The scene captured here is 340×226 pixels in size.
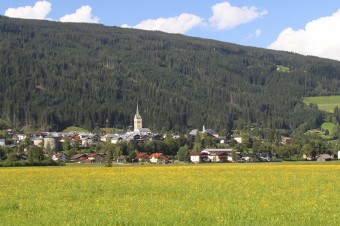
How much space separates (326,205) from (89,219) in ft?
36.4

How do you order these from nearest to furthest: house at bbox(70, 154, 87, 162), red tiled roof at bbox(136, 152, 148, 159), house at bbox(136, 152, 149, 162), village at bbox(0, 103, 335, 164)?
1. village at bbox(0, 103, 335, 164)
2. house at bbox(136, 152, 149, 162)
3. house at bbox(70, 154, 87, 162)
4. red tiled roof at bbox(136, 152, 148, 159)

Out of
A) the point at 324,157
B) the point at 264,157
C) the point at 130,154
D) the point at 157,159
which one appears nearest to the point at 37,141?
the point at 130,154

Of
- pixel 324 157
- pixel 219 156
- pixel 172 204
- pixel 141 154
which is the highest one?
pixel 172 204

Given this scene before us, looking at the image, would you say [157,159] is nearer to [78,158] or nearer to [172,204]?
[78,158]

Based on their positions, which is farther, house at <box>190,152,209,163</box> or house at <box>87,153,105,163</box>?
house at <box>190,152,209,163</box>

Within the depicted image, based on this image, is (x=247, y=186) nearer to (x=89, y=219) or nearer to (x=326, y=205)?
(x=326, y=205)

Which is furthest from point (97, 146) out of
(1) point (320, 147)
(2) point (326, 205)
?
(2) point (326, 205)

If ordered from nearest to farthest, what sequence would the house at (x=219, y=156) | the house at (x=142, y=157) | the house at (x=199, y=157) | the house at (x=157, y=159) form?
the house at (x=157, y=159), the house at (x=142, y=157), the house at (x=199, y=157), the house at (x=219, y=156)

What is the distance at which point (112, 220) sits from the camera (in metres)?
22.4

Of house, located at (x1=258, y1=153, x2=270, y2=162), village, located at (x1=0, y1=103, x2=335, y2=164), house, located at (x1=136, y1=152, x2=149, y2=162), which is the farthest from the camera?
house, located at (x1=258, y1=153, x2=270, y2=162)

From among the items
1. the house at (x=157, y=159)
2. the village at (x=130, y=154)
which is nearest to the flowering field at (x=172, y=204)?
the village at (x=130, y=154)

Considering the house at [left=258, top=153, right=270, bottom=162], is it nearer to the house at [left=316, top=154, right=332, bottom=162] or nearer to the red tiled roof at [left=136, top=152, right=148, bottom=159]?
the house at [left=316, top=154, right=332, bottom=162]

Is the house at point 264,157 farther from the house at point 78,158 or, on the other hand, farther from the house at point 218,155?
the house at point 78,158

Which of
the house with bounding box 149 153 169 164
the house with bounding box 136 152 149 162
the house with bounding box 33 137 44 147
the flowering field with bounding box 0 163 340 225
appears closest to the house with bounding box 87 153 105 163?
the house with bounding box 136 152 149 162
